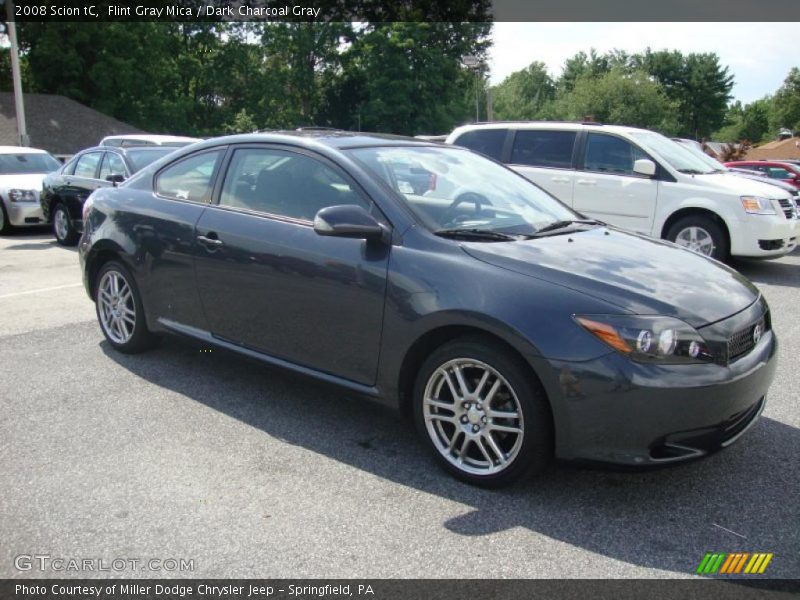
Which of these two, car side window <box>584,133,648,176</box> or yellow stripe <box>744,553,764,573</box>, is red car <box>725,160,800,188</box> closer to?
car side window <box>584,133,648,176</box>

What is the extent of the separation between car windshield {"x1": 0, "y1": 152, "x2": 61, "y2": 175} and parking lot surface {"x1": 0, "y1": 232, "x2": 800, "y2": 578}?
1072cm

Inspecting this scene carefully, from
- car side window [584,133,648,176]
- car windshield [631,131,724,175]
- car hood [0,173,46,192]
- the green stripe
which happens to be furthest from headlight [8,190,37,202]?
the green stripe

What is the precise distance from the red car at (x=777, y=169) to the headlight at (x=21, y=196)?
16.1 meters

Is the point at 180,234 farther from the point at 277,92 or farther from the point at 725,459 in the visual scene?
the point at 277,92

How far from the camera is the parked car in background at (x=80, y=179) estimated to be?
10352mm

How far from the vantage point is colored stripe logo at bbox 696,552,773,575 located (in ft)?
8.95

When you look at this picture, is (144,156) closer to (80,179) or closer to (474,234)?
(80,179)

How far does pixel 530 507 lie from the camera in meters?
3.19

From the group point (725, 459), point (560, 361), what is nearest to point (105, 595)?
point (560, 361)

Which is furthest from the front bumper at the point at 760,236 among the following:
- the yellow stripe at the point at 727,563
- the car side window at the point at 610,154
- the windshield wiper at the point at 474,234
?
the yellow stripe at the point at 727,563

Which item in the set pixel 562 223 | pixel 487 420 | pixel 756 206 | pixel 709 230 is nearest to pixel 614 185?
pixel 709 230

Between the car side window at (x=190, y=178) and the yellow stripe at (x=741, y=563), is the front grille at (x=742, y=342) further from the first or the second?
the car side window at (x=190, y=178)

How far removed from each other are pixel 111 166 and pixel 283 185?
23.8ft

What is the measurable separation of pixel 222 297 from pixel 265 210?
1.94 ft
